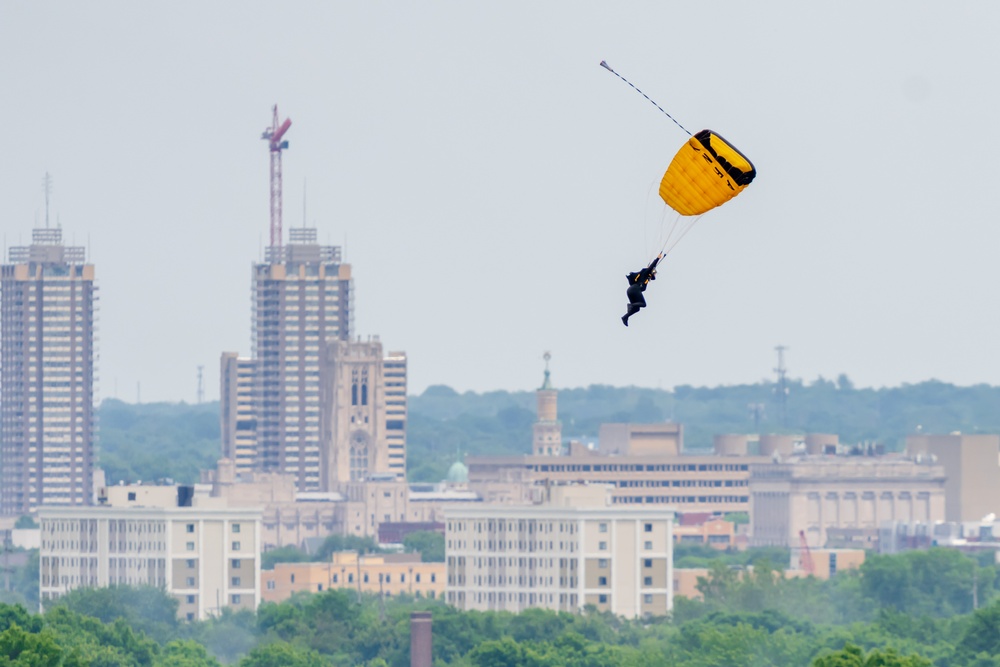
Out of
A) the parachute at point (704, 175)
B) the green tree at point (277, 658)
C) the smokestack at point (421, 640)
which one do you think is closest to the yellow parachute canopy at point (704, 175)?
the parachute at point (704, 175)

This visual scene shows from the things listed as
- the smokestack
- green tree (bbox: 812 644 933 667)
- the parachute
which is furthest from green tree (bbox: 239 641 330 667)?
the parachute

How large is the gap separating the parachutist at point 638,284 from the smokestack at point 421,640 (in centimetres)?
10796

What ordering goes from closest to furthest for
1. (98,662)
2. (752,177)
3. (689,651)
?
(752,177), (98,662), (689,651)

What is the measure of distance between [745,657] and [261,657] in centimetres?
2440

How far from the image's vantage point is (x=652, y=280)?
8894 centimetres

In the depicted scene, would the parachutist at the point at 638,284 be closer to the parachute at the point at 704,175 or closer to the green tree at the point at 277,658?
the parachute at the point at 704,175

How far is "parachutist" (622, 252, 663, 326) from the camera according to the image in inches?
3457

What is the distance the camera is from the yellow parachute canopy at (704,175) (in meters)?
87.2

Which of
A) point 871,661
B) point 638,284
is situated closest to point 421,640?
point 871,661

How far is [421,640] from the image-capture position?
197 meters

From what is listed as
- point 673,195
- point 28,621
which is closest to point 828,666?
point 673,195

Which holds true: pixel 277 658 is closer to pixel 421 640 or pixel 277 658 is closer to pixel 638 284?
pixel 421 640

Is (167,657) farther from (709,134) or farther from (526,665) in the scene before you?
(709,134)

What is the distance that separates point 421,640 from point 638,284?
110 m
